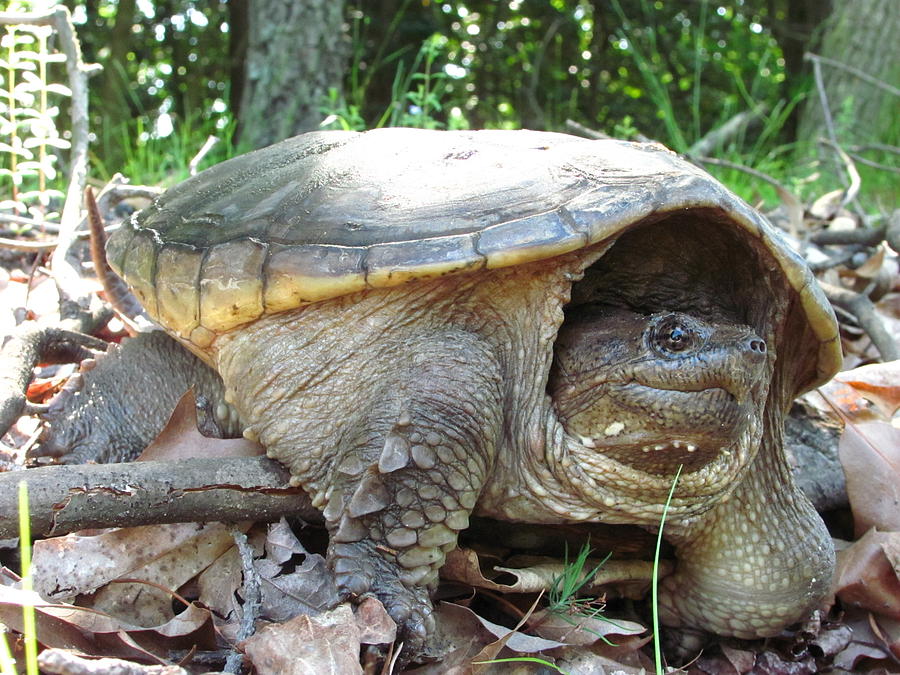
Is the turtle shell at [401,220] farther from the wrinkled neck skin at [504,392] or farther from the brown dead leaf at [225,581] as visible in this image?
the brown dead leaf at [225,581]

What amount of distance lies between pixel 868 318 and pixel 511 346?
→ 170cm

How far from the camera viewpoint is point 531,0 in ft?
28.4

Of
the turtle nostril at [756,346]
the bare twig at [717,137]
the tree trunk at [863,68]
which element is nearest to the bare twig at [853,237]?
the bare twig at [717,137]

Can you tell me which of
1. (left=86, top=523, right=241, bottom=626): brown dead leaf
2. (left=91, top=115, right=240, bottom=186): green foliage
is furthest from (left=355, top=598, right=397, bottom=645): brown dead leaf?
(left=91, top=115, right=240, bottom=186): green foliage

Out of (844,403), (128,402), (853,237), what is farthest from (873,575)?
(128,402)

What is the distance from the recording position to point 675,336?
1.66 m

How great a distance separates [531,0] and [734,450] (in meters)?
7.79

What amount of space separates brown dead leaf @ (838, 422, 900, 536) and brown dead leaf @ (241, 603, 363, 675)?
5.03 feet

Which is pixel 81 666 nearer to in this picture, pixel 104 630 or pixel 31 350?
pixel 104 630

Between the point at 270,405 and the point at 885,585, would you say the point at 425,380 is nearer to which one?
the point at 270,405

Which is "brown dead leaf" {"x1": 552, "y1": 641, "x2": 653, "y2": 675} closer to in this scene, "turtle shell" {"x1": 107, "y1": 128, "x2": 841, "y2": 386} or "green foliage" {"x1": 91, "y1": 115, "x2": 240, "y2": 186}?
"turtle shell" {"x1": 107, "y1": 128, "x2": 841, "y2": 386}

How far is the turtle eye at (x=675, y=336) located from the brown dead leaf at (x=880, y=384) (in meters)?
1.11

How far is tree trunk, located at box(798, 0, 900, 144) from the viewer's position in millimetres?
6328

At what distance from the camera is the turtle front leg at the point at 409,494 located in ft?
5.23
